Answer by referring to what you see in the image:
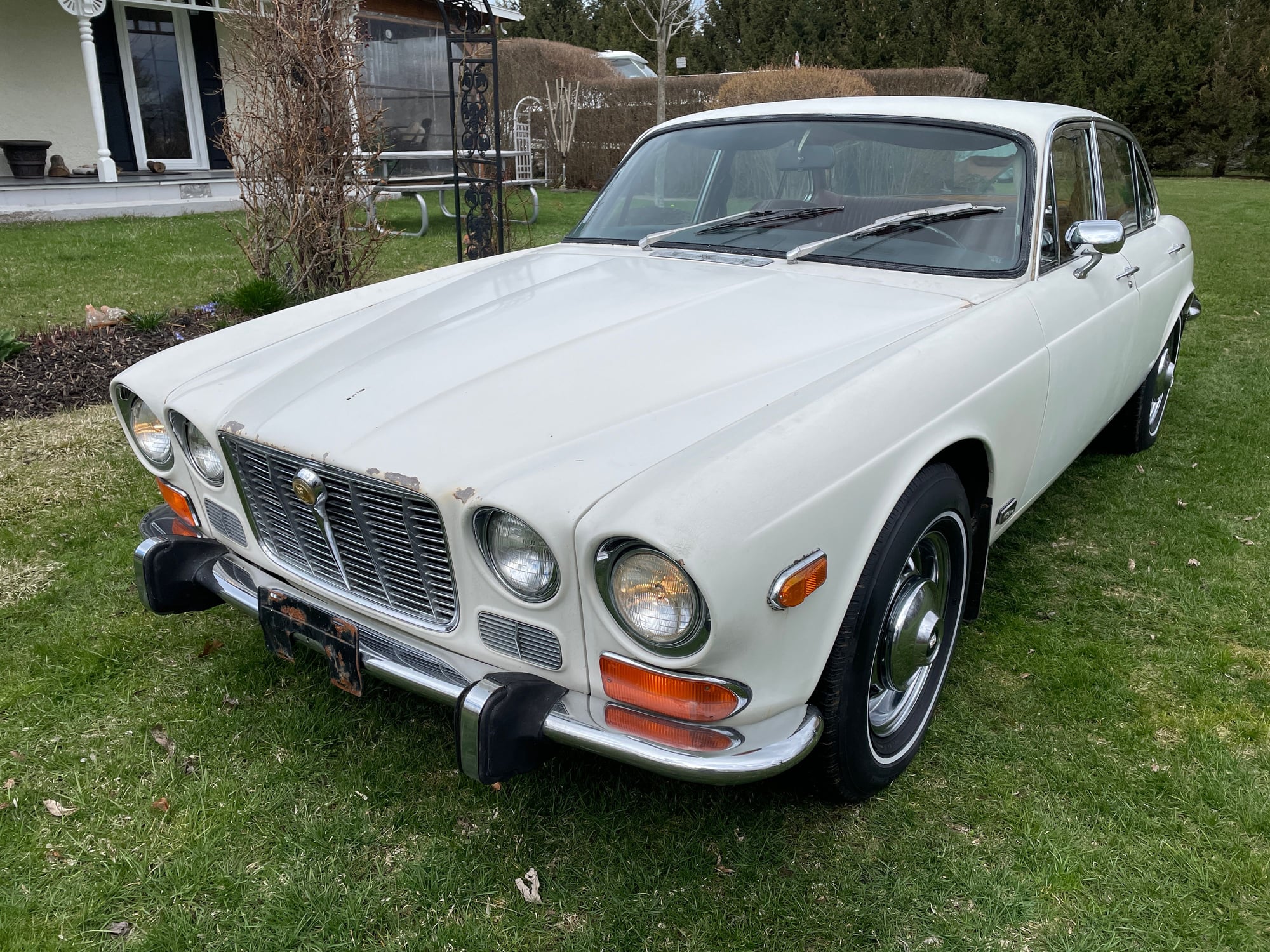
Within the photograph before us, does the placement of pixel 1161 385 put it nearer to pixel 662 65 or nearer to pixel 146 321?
pixel 146 321

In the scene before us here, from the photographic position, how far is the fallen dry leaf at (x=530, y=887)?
2062 millimetres

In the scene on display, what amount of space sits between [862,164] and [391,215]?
1076 centimetres

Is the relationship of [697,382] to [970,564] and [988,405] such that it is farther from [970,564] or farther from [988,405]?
[970,564]

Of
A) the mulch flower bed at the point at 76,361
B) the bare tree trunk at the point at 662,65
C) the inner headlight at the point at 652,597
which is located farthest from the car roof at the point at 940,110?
the bare tree trunk at the point at 662,65

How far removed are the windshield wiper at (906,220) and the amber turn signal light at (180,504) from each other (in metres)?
1.92

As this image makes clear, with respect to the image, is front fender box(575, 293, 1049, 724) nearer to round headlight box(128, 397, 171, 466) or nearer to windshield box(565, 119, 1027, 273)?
windshield box(565, 119, 1027, 273)

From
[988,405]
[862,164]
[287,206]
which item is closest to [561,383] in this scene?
[988,405]

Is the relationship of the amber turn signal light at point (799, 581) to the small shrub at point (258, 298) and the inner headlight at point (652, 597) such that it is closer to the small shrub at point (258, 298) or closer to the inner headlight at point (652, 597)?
the inner headlight at point (652, 597)

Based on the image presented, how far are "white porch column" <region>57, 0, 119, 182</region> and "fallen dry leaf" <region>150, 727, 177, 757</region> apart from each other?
1139 cm

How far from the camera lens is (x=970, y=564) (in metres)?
2.61

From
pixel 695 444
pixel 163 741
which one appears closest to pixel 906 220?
pixel 695 444

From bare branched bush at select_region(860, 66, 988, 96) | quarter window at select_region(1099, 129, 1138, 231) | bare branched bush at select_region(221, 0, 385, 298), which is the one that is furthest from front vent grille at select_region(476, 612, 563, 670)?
bare branched bush at select_region(860, 66, 988, 96)

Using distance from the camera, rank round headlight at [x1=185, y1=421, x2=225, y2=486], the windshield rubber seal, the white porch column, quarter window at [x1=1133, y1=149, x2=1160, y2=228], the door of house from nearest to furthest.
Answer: round headlight at [x1=185, y1=421, x2=225, y2=486], the windshield rubber seal, quarter window at [x1=1133, y1=149, x2=1160, y2=228], the white porch column, the door of house

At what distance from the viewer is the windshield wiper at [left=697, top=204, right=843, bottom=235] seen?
314cm
